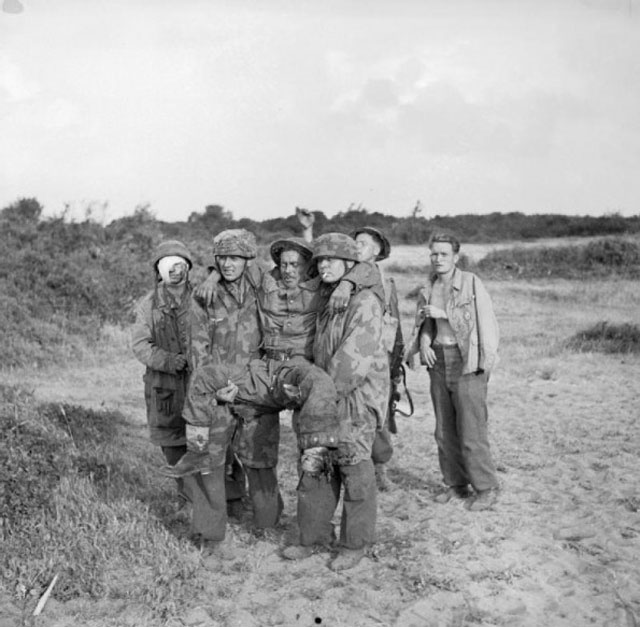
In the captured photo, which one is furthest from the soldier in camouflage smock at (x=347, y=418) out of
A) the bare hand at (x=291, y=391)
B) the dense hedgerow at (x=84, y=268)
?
the dense hedgerow at (x=84, y=268)

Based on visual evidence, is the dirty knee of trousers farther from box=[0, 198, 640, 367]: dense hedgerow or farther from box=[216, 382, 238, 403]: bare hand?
box=[0, 198, 640, 367]: dense hedgerow

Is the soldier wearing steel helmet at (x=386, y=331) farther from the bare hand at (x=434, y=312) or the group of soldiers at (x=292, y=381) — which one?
the group of soldiers at (x=292, y=381)

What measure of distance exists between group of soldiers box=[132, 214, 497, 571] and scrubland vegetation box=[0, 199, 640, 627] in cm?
33

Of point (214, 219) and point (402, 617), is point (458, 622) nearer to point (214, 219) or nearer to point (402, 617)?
point (402, 617)

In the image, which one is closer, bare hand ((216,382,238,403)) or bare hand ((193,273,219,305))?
bare hand ((216,382,238,403))

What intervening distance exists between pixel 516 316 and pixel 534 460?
30.6 feet

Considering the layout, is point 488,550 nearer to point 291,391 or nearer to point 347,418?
point 347,418

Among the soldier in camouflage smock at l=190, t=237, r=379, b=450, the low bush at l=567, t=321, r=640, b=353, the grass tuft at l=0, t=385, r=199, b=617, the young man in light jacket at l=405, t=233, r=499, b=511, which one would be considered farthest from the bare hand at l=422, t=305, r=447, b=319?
the low bush at l=567, t=321, r=640, b=353

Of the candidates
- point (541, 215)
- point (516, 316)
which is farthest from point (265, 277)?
→ point (541, 215)

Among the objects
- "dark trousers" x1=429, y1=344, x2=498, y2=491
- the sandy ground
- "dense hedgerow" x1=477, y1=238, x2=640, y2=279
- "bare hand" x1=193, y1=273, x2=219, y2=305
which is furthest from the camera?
"dense hedgerow" x1=477, y1=238, x2=640, y2=279

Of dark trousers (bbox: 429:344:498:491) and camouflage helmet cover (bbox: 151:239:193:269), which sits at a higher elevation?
camouflage helmet cover (bbox: 151:239:193:269)

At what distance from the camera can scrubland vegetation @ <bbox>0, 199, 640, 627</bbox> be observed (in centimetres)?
409

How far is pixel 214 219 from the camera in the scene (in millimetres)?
30641

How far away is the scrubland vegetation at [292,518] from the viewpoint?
4090 mm
